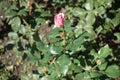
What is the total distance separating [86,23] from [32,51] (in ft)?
1.86

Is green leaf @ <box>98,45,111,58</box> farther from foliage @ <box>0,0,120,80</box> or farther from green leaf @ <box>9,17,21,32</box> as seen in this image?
green leaf @ <box>9,17,21,32</box>

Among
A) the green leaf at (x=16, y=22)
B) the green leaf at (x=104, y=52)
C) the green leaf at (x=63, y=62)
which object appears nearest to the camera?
the green leaf at (x=63, y=62)

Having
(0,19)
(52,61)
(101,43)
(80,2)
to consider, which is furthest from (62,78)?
(0,19)

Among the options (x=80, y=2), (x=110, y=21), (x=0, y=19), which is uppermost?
(x=0, y=19)

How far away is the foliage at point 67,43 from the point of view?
2.08 metres

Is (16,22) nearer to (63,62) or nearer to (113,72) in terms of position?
(63,62)

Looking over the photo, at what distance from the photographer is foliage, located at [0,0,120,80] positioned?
2.08 metres

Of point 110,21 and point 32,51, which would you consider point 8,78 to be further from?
point 110,21

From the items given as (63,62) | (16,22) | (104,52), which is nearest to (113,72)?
(104,52)

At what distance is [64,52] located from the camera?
6.84 feet

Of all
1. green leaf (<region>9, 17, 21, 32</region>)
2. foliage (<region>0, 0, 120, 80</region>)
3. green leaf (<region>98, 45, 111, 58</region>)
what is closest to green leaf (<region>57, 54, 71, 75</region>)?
foliage (<region>0, 0, 120, 80</region>)

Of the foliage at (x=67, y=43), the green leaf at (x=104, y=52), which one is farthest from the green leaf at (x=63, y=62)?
the green leaf at (x=104, y=52)

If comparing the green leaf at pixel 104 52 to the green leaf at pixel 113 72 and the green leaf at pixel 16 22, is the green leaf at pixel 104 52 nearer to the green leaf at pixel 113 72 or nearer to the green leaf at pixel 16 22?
the green leaf at pixel 113 72

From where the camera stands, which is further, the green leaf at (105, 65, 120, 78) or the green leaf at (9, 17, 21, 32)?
the green leaf at (9, 17, 21, 32)
